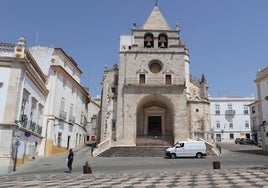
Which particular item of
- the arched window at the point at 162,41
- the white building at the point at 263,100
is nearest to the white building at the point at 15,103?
the arched window at the point at 162,41

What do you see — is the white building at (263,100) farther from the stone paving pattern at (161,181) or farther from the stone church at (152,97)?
the stone paving pattern at (161,181)

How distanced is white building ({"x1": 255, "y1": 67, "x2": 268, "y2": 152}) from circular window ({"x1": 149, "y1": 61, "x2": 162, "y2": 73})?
40.7 ft

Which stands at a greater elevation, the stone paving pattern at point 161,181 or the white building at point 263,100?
the white building at point 263,100

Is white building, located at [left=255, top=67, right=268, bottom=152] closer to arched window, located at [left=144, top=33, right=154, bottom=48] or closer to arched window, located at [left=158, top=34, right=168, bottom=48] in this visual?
arched window, located at [left=158, top=34, right=168, bottom=48]

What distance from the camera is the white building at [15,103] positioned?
16.8m

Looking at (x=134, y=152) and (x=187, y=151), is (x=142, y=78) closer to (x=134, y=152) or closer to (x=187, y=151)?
(x=134, y=152)

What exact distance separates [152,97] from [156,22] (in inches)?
457

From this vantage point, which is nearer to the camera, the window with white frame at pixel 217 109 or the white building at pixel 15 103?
the white building at pixel 15 103

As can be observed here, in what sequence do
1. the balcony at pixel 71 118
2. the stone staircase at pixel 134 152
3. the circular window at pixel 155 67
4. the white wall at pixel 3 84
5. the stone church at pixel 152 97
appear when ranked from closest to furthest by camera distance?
the white wall at pixel 3 84 < the stone staircase at pixel 134 152 < the balcony at pixel 71 118 < the stone church at pixel 152 97 < the circular window at pixel 155 67

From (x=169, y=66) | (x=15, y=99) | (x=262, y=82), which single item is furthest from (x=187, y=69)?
(x=15, y=99)

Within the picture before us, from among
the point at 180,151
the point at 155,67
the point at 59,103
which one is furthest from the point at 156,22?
the point at 180,151

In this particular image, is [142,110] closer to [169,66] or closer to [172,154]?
[169,66]

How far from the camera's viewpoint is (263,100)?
3033 centimetres

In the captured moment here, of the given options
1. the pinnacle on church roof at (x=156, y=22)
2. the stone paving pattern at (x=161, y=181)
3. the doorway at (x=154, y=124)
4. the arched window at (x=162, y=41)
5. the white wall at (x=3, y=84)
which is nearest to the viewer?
the stone paving pattern at (x=161, y=181)
